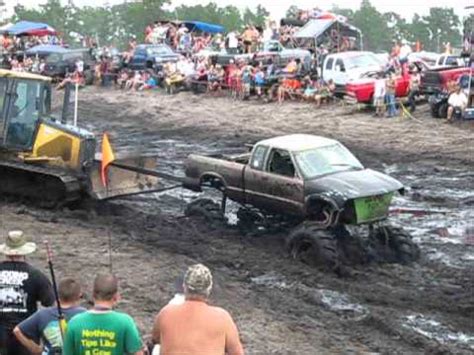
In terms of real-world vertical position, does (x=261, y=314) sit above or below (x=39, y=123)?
below

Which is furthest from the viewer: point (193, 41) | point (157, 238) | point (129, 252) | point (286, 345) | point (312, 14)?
point (193, 41)

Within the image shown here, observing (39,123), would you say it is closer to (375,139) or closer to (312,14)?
(375,139)

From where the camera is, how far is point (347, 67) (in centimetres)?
3309

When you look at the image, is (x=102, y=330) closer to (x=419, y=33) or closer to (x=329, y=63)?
(x=329, y=63)

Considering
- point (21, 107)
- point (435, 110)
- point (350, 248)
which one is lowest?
point (350, 248)

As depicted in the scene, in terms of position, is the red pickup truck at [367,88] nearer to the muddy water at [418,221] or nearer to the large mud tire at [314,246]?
the muddy water at [418,221]

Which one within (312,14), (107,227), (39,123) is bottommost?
(107,227)

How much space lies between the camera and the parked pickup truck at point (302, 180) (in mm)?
13852

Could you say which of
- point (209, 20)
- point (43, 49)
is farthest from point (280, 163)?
point (209, 20)

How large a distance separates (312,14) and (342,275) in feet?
109

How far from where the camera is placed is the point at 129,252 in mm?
13984

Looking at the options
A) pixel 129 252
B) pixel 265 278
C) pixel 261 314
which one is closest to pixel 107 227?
pixel 129 252

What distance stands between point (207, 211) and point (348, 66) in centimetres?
1777

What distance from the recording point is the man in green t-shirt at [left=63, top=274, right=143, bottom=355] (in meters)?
5.77
